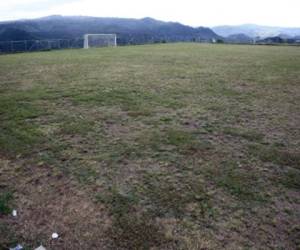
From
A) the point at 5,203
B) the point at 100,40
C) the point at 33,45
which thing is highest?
the point at 100,40

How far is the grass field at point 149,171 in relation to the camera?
2453mm

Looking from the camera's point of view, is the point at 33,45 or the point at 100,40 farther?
the point at 100,40

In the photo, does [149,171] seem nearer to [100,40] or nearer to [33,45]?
[33,45]

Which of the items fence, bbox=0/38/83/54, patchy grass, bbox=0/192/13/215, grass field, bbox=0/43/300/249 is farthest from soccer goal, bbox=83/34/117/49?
patchy grass, bbox=0/192/13/215

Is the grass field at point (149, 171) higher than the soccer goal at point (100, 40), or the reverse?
the soccer goal at point (100, 40)

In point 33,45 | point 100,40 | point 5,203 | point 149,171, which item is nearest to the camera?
point 5,203

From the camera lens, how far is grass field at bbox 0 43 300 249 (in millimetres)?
2453

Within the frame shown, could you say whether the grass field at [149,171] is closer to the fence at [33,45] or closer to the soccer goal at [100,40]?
the fence at [33,45]

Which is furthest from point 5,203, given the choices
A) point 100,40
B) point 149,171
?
point 100,40

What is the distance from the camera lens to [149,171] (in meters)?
3.38

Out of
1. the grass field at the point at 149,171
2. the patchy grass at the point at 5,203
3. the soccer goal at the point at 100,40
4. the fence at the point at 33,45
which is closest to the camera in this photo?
the grass field at the point at 149,171

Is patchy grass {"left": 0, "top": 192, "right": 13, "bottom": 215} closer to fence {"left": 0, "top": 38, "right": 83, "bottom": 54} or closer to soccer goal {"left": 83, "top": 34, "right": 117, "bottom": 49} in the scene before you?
fence {"left": 0, "top": 38, "right": 83, "bottom": 54}

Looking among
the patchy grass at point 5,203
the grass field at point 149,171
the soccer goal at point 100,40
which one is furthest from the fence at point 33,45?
the patchy grass at point 5,203

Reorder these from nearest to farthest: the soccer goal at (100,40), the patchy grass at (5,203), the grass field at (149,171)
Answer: the grass field at (149,171), the patchy grass at (5,203), the soccer goal at (100,40)
